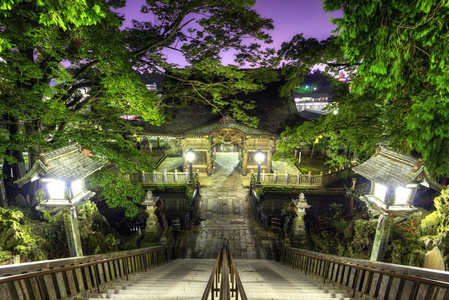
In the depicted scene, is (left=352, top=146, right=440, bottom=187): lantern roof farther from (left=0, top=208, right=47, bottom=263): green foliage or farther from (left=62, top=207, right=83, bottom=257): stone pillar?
(left=0, top=208, right=47, bottom=263): green foliage

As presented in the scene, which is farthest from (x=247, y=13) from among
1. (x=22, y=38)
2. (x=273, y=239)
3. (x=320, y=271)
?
(x=273, y=239)

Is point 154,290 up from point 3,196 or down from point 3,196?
down

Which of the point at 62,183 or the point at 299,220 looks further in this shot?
the point at 299,220

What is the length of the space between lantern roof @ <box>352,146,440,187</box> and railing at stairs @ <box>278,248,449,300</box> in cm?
183

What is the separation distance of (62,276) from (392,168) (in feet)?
25.8

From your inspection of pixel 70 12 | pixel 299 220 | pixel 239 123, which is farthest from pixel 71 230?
pixel 239 123

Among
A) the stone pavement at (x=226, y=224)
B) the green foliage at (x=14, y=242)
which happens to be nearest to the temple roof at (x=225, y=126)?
the stone pavement at (x=226, y=224)

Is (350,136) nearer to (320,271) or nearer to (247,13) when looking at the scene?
(320,271)

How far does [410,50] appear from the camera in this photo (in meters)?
5.11

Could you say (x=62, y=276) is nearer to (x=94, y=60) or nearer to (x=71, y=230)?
(x=71, y=230)

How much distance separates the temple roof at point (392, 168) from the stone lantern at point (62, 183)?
25.5 feet

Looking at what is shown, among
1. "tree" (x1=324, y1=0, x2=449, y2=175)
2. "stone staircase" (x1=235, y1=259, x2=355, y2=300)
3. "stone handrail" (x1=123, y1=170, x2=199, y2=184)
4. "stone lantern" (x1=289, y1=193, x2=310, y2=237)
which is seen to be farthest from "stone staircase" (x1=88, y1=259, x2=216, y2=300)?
"stone handrail" (x1=123, y1=170, x2=199, y2=184)

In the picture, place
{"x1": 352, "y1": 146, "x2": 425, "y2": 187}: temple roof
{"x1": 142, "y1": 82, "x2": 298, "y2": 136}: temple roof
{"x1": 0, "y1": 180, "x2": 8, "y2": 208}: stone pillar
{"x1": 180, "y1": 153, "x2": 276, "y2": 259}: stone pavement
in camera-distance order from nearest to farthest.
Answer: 1. {"x1": 352, "y1": 146, "x2": 425, "y2": 187}: temple roof
2. {"x1": 0, "y1": 180, "x2": 8, "y2": 208}: stone pillar
3. {"x1": 180, "y1": 153, "x2": 276, "y2": 259}: stone pavement
4. {"x1": 142, "y1": 82, "x2": 298, "y2": 136}: temple roof

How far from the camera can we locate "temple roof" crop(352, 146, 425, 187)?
4.52 m
